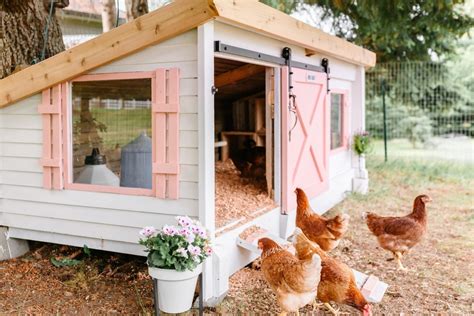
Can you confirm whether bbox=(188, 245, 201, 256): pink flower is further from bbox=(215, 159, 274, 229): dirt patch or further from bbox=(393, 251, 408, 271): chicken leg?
bbox=(393, 251, 408, 271): chicken leg

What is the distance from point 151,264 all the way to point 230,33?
73.7 inches

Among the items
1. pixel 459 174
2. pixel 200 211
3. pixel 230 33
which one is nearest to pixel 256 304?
pixel 200 211

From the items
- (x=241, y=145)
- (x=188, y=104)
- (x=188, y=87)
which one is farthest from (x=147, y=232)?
(x=241, y=145)

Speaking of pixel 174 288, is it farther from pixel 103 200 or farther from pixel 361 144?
pixel 361 144

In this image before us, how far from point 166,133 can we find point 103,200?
836 millimetres

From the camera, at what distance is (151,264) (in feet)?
10.3

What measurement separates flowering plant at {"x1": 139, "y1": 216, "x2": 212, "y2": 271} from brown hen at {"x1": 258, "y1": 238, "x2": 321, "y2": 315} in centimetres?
48

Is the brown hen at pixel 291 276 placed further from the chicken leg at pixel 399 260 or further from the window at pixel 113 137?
the chicken leg at pixel 399 260

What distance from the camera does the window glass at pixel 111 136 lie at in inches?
153

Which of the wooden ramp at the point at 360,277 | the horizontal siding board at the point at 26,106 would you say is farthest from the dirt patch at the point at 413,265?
the horizontal siding board at the point at 26,106

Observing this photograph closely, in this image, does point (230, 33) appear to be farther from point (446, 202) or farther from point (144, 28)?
point (446, 202)

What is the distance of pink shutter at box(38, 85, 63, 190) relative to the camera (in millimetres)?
3979

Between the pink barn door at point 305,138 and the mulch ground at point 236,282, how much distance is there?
779 millimetres

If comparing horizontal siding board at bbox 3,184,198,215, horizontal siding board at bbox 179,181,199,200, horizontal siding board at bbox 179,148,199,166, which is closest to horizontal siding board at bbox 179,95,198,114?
horizontal siding board at bbox 179,148,199,166
